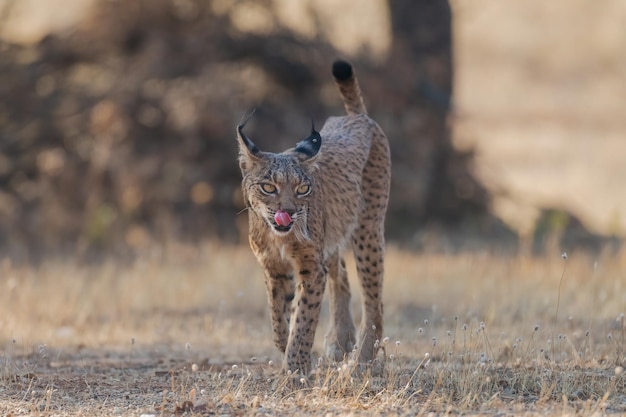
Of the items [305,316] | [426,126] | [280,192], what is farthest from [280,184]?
[426,126]

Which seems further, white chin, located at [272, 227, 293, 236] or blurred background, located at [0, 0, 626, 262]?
blurred background, located at [0, 0, 626, 262]

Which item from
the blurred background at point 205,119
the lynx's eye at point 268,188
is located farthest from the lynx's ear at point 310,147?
the blurred background at point 205,119

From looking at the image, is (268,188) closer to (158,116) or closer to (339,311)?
(339,311)

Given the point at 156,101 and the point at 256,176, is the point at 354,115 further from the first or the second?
the point at 156,101

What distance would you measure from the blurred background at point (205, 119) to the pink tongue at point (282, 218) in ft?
26.2

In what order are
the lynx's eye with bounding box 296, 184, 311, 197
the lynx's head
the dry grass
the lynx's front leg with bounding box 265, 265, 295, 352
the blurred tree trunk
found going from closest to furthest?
the dry grass, the lynx's head, the lynx's eye with bounding box 296, 184, 311, 197, the lynx's front leg with bounding box 265, 265, 295, 352, the blurred tree trunk

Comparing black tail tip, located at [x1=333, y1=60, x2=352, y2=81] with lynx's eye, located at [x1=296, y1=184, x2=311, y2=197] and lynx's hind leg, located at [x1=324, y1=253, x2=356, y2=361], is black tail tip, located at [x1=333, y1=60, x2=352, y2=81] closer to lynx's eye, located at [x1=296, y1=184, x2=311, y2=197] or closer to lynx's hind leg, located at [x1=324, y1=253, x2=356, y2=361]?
lynx's hind leg, located at [x1=324, y1=253, x2=356, y2=361]

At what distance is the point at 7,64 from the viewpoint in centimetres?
1570

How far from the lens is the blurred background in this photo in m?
15.2

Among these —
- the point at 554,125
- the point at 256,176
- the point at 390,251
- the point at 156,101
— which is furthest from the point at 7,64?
the point at 554,125

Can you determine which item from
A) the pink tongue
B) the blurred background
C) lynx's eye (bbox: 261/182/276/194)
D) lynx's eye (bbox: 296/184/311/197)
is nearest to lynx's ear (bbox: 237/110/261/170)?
lynx's eye (bbox: 261/182/276/194)

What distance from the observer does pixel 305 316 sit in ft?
21.3

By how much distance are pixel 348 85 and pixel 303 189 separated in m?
1.81

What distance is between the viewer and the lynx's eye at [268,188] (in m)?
6.26
